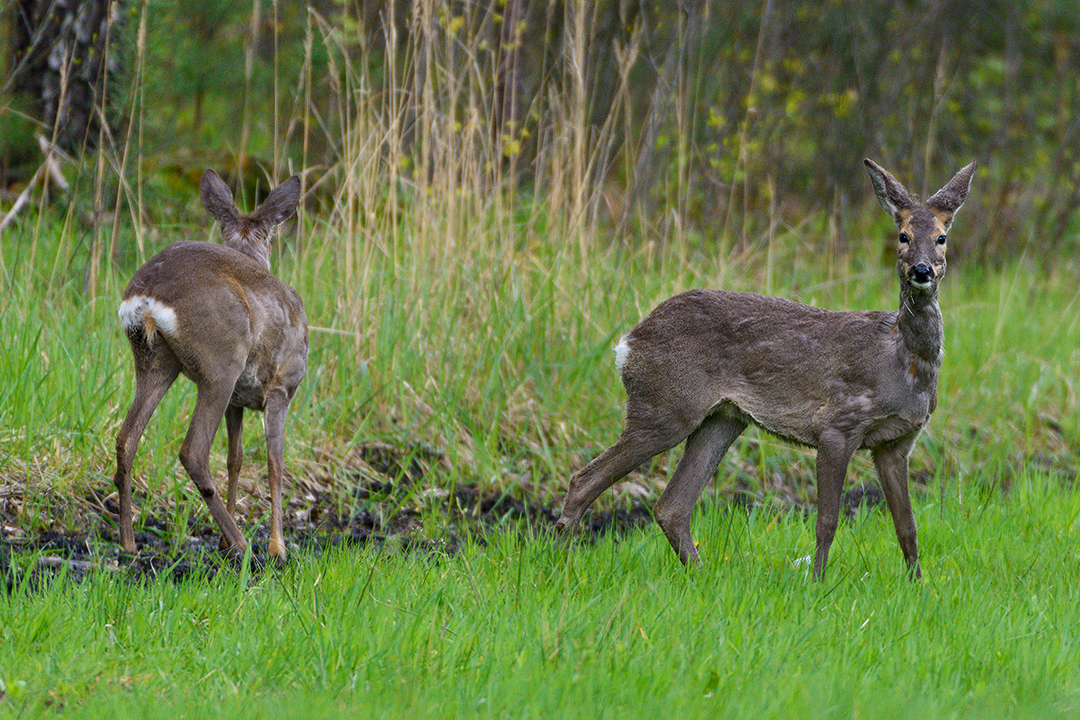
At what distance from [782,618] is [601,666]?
86cm

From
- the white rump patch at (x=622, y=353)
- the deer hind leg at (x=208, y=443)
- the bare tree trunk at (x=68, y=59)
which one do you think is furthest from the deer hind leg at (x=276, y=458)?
the bare tree trunk at (x=68, y=59)

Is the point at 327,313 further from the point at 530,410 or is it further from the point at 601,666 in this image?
the point at 601,666

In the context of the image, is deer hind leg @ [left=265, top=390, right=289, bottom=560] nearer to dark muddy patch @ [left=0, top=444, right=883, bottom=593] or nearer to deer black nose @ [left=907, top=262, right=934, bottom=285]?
dark muddy patch @ [left=0, top=444, right=883, bottom=593]

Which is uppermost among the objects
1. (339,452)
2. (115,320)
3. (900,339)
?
(900,339)

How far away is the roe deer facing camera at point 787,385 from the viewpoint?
458 cm

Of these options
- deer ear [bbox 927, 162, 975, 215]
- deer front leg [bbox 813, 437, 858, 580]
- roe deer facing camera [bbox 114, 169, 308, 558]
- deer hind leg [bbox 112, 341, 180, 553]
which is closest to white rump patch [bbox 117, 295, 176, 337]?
roe deer facing camera [bbox 114, 169, 308, 558]

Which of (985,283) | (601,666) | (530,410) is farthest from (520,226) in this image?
(985,283)

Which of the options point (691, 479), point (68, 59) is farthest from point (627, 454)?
point (68, 59)

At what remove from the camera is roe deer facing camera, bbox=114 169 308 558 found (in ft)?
14.4

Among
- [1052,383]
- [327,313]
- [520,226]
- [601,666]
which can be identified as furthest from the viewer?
[1052,383]

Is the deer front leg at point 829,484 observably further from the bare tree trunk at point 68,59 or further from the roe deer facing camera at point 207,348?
the bare tree trunk at point 68,59

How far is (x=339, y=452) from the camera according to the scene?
5777 mm

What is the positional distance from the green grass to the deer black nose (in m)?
1.05

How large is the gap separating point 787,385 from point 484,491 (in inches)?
66.4
